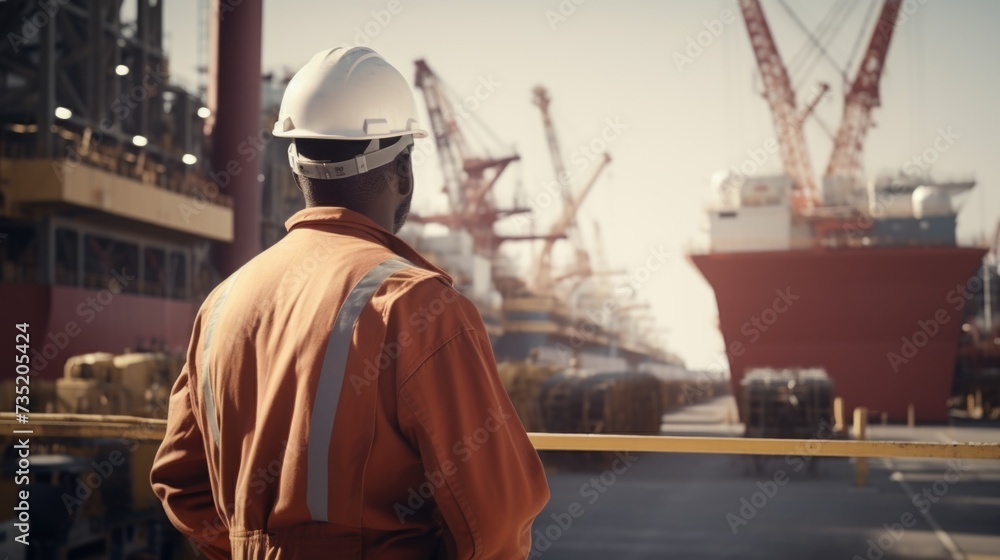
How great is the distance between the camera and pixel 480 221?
66500 mm

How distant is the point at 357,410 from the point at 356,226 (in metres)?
0.42

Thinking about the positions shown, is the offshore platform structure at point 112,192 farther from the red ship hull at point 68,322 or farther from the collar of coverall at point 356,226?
the collar of coverall at point 356,226

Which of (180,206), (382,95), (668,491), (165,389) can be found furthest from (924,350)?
(382,95)

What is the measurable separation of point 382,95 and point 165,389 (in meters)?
16.8

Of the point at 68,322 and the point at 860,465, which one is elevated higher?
the point at 68,322

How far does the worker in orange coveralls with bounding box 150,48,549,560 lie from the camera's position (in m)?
1.66

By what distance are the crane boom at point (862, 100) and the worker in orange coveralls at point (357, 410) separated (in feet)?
188

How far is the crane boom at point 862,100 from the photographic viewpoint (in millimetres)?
56219

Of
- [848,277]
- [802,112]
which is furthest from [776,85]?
[848,277]

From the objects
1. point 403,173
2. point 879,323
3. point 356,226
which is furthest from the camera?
point 879,323

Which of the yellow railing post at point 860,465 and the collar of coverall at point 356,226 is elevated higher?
the collar of coverall at point 356,226

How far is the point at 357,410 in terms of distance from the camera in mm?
1669

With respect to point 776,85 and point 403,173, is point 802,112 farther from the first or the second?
point 403,173

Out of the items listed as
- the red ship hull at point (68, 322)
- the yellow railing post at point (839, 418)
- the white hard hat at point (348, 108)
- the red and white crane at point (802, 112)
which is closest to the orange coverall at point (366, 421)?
the white hard hat at point (348, 108)
